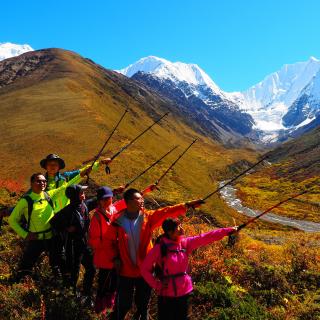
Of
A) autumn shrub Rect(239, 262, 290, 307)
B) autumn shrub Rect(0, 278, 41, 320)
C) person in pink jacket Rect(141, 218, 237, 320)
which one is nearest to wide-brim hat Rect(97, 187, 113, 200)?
person in pink jacket Rect(141, 218, 237, 320)

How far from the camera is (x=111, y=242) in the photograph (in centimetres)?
784

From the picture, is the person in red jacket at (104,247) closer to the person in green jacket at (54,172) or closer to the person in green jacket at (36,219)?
the person in green jacket at (36,219)

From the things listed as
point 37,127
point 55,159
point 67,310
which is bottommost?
point 67,310

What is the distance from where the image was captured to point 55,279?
9.18m

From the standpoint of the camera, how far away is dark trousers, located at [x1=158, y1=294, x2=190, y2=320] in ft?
23.3

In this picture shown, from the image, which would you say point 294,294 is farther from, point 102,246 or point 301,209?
point 301,209

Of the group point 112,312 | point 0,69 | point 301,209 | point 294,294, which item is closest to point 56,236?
point 112,312

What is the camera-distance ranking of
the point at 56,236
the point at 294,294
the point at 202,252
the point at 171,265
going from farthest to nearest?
the point at 202,252, the point at 294,294, the point at 56,236, the point at 171,265

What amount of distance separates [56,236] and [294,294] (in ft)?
19.2

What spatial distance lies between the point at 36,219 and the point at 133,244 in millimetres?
2498

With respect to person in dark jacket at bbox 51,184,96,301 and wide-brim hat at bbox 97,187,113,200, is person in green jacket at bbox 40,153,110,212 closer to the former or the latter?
person in dark jacket at bbox 51,184,96,301

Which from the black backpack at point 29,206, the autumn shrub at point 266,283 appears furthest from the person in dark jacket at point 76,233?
the autumn shrub at point 266,283

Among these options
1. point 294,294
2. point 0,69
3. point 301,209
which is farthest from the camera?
point 0,69

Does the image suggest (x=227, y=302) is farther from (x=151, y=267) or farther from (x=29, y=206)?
(x=29, y=206)
